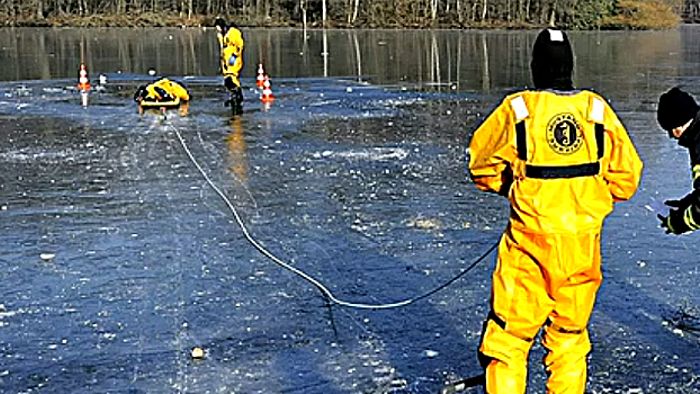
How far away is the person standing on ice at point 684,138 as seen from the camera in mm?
3977


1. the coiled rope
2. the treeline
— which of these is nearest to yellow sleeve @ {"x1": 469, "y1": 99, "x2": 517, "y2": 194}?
the coiled rope

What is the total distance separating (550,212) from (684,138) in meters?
0.96

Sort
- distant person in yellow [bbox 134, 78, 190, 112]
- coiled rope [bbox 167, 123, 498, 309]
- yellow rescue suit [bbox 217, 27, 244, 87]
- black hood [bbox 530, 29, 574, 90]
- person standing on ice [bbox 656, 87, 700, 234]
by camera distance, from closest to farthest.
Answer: black hood [bbox 530, 29, 574, 90] < person standing on ice [bbox 656, 87, 700, 234] < coiled rope [bbox 167, 123, 498, 309] < yellow rescue suit [bbox 217, 27, 244, 87] < distant person in yellow [bbox 134, 78, 190, 112]

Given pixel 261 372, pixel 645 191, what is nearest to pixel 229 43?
pixel 645 191

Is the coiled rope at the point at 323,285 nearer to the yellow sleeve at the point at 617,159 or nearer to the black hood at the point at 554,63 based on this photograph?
the yellow sleeve at the point at 617,159

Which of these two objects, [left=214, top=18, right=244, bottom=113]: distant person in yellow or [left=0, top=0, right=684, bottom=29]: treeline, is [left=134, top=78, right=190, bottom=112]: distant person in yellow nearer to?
[left=214, top=18, right=244, bottom=113]: distant person in yellow

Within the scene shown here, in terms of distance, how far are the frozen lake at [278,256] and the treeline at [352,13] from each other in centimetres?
4775

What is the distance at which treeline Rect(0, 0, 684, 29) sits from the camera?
61250mm

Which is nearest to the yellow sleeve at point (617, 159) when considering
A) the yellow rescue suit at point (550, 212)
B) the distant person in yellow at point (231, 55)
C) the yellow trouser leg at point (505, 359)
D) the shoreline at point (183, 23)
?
the yellow rescue suit at point (550, 212)

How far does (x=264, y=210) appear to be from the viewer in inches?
326

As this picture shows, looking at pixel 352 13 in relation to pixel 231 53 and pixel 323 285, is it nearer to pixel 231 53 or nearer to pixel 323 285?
pixel 231 53

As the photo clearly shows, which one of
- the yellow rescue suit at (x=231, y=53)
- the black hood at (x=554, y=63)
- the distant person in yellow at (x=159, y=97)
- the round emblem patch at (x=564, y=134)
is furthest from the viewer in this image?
the distant person in yellow at (x=159, y=97)

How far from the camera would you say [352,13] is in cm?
6303

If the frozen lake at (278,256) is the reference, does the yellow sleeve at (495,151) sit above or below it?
above
